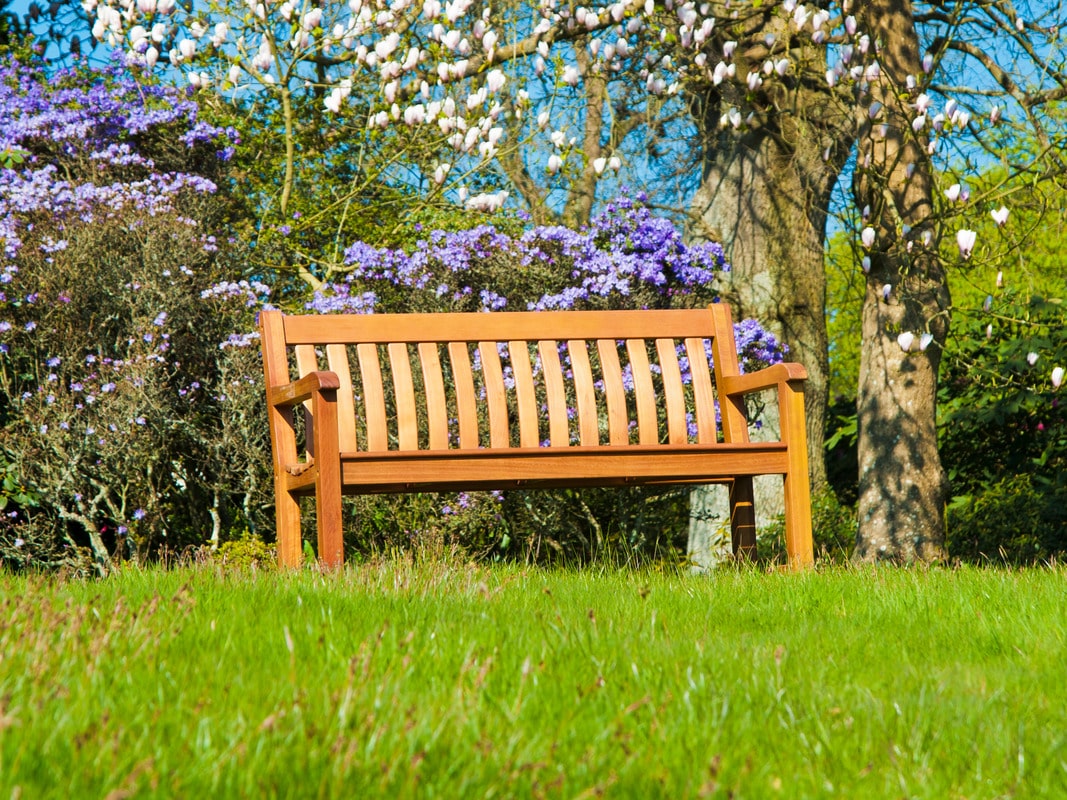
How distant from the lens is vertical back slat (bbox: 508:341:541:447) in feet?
15.2

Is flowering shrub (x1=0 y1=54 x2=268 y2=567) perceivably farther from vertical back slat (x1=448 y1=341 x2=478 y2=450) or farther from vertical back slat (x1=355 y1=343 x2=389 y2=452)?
vertical back slat (x1=448 y1=341 x2=478 y2=450)

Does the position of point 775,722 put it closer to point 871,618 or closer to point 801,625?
point 801,625

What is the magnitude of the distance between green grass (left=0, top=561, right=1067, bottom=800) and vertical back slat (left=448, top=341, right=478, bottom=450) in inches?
52.9

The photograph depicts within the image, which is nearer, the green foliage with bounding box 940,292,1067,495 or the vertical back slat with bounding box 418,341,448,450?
the vertical back slat with bounding box 418,341,448,450

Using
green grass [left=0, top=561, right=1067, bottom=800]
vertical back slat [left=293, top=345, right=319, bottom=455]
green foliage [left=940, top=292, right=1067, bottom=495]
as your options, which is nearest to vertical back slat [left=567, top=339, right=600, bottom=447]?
vertical back slat [left=293, top=345, right=319, bottom=455]

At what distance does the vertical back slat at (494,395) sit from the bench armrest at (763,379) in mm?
959

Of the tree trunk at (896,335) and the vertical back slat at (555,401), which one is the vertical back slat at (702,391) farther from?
the tree trunk at (896,335)

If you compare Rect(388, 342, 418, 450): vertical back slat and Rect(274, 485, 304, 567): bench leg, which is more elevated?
Rect(388, 342, 418, 450): vertical back slat

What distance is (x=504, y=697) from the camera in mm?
2072

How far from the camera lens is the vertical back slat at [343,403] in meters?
4.39

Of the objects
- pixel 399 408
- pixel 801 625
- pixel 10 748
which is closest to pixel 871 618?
pixel 801 625

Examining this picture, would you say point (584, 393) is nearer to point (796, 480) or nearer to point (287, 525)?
point (796, 480)

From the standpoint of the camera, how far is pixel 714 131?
735 centimetres

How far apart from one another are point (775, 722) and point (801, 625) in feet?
3.42
